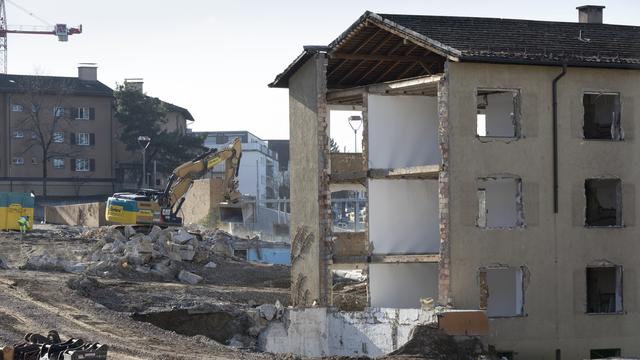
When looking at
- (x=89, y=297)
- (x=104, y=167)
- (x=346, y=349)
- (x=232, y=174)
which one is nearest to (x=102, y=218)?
(x=232, y=174)

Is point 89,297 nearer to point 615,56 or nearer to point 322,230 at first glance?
point 322,230

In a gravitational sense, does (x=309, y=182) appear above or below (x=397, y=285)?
above

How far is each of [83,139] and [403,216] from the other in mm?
61083

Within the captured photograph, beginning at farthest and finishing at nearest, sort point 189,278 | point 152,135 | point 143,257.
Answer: point 152,135 → point 143,257 → point 189,278

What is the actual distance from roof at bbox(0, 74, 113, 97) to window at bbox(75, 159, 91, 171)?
540cm

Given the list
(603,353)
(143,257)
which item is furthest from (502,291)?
(143,257)

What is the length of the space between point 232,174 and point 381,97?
22644 mm

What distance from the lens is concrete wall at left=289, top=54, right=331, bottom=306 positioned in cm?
3225

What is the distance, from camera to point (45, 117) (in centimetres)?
8925

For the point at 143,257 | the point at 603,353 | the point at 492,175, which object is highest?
the point at 492,175

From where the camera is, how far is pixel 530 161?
30.2m

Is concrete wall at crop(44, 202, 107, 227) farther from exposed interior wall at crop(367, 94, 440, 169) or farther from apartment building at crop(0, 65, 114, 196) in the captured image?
exposed interior wall at crop(367, 94, 440, 169)

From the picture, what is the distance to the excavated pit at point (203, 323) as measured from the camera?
3155cm

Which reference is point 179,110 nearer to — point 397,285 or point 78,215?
point 78,215
